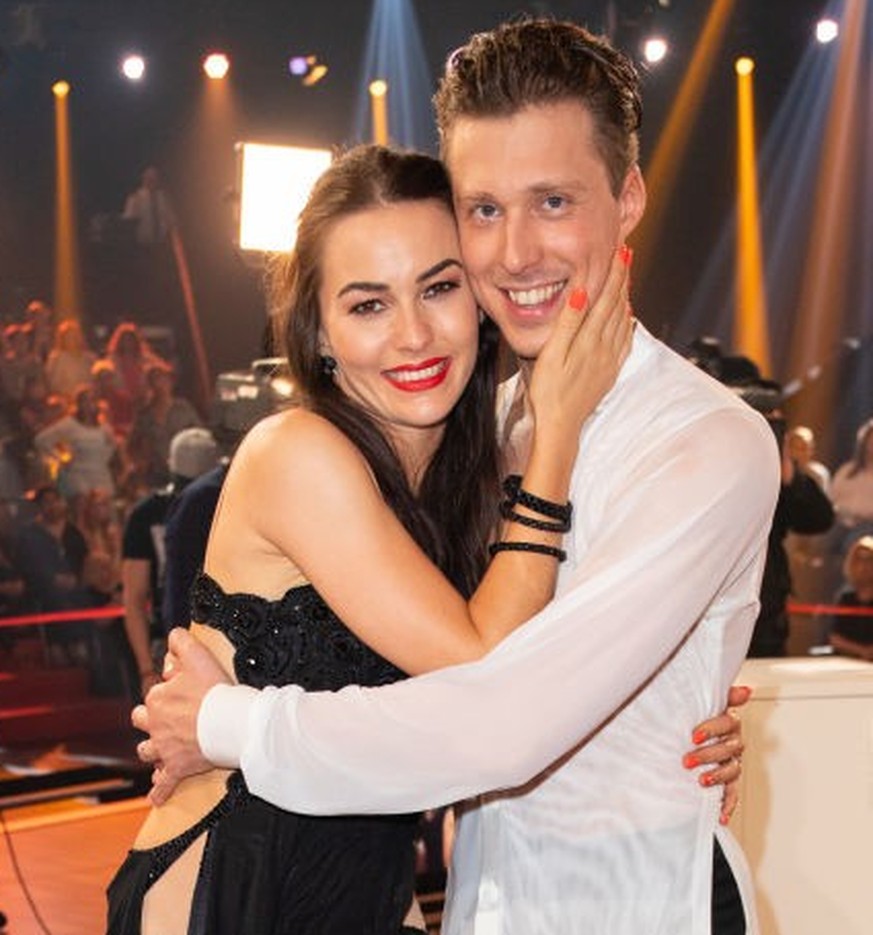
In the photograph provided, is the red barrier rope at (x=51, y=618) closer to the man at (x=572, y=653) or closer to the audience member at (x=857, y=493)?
the audience member at (x=857, y=493)

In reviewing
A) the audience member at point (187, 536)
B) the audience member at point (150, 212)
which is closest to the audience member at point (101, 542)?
the audience member at point (150, 212)

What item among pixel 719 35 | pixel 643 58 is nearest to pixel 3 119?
pixel 643 58

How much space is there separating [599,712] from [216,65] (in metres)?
9.46

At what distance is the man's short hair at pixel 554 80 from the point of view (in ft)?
6.49

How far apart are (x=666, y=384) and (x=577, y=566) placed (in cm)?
23

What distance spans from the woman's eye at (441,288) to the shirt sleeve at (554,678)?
47cm

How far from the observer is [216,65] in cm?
1062

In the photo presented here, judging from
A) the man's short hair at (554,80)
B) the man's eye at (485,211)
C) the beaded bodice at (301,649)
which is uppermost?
the man's short hair at (554,80)

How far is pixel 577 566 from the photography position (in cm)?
192

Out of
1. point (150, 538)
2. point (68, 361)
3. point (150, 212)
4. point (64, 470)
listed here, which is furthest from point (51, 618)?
point (150, 212)

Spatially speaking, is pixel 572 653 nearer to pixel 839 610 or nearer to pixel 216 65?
pixel 839 610

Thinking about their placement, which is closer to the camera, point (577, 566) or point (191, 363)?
point (577, 566)

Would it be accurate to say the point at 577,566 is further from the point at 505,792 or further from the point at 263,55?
the point at 263,55

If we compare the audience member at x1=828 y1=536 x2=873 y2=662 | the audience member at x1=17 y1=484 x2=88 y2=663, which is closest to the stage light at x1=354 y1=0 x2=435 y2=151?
the audience member at x1=17 y1=484 x2=88 y2=663
